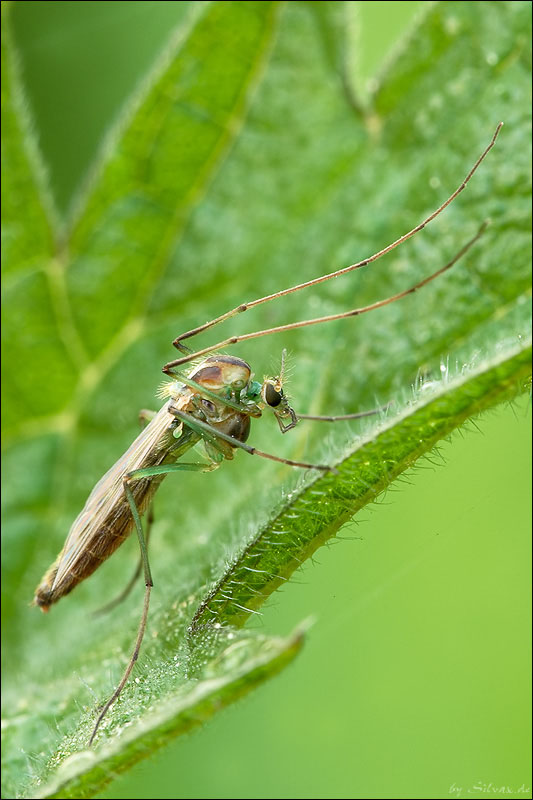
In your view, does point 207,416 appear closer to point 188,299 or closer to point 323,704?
point 188,299

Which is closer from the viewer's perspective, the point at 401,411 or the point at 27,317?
the point at 401,411

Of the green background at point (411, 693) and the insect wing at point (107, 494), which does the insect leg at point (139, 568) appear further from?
the green background at point (411, 693)

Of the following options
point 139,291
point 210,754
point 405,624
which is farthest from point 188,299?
point 210,754

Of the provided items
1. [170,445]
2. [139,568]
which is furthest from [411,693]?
[170,445]

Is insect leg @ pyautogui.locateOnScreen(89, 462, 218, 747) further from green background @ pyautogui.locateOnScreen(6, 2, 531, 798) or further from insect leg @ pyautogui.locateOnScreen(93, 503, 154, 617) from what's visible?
green background @ pyautogui.locateOnScreen(6, 2, 531, 798)

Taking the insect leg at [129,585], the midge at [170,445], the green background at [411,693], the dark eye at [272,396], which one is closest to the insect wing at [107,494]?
the midge at [170,445]

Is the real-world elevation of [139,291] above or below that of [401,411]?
above

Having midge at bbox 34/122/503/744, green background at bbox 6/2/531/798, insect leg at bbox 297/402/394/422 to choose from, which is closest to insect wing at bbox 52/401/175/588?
midge at bbox 34/122/503/744
